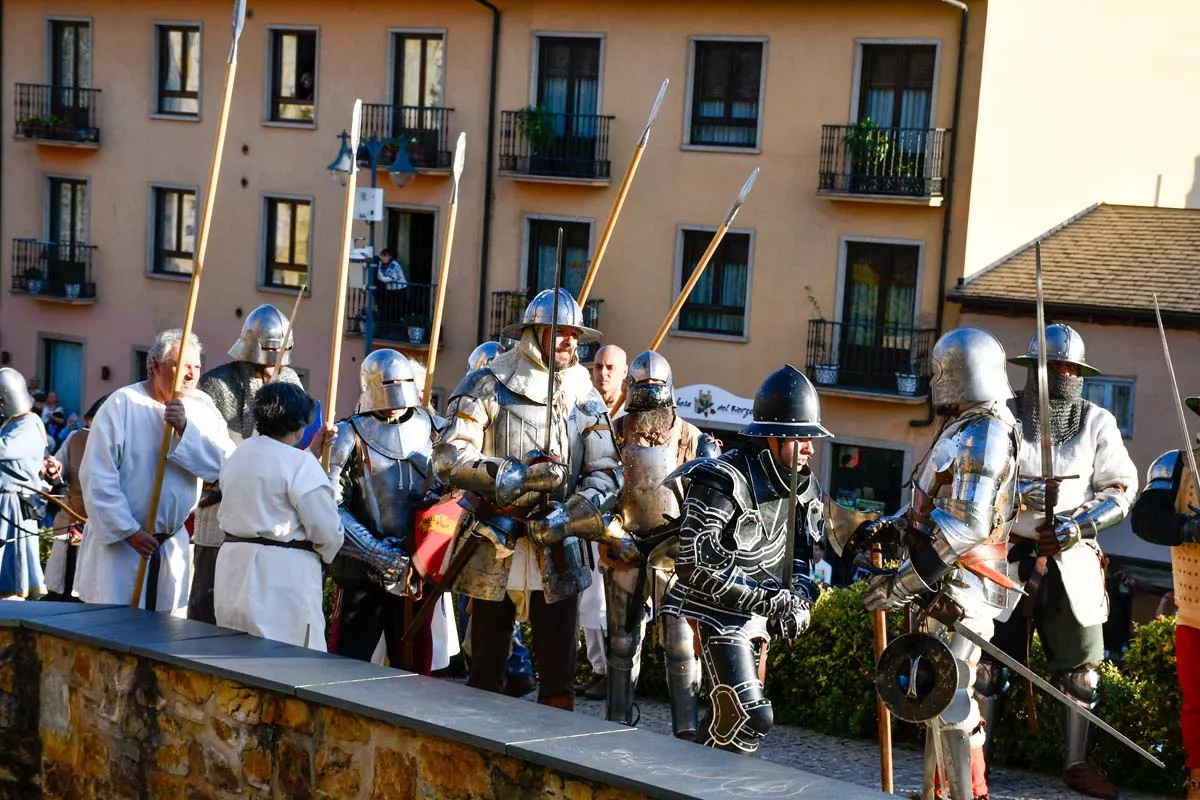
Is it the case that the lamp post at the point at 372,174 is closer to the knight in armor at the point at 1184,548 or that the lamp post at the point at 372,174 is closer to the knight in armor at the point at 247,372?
the knight in armor at the point at 247,372

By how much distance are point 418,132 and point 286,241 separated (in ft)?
10.2

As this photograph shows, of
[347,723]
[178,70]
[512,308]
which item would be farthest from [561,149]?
[347,723]

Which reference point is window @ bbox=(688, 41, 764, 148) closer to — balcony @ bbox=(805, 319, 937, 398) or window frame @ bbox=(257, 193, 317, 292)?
balcony @ bbox=(805, 319, 937, 398)

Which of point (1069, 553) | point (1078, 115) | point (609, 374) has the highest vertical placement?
point (1078, 115)

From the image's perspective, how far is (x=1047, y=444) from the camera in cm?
600

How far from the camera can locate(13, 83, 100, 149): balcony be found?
1057 inches

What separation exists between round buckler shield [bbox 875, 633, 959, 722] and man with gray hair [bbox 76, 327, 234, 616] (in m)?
3.09

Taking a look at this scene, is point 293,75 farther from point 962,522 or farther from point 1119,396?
point 962,522

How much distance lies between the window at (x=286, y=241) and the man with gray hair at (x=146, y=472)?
18272 mm

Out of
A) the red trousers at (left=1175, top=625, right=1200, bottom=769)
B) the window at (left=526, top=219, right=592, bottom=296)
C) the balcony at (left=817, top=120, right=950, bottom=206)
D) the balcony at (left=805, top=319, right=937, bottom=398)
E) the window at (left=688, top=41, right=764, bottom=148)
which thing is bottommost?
the red trousers at (left=1175, top=625, right=1200, bottom=769)

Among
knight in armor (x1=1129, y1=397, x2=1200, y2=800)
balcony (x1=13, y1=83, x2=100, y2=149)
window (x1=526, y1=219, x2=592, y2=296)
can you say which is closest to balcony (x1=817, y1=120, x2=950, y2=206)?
window (x1=526, y1=219, x2=592, y2=296)

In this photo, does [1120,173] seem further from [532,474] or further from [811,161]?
[532,474]

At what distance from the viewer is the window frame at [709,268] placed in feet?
71.4

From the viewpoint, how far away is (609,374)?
8.26 m
